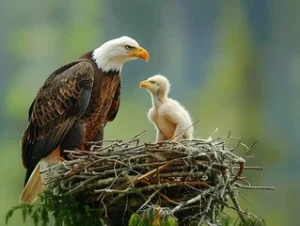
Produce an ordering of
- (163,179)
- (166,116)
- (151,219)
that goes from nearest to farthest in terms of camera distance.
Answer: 1. (151,219)
2. (163,179)
3. (166,116)

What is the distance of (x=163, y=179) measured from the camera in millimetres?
2330

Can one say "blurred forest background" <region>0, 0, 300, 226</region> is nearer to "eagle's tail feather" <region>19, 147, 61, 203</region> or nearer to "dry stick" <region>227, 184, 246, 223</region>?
"eagle's tail feather" <region>19, 147, 61, 203</region>

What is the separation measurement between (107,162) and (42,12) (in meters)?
1.46

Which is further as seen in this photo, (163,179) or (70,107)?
(70,107)

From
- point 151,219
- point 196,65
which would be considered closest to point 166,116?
point 151,219

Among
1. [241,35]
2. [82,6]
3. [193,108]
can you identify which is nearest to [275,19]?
[241,35]

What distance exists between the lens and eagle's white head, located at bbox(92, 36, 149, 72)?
110 inches

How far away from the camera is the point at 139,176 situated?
2.30m

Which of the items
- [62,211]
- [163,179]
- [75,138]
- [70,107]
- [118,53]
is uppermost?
[118,53]

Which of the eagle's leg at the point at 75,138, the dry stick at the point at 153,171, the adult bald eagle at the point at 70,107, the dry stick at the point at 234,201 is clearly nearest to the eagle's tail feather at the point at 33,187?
the adult bald eagle at the point at 70,107

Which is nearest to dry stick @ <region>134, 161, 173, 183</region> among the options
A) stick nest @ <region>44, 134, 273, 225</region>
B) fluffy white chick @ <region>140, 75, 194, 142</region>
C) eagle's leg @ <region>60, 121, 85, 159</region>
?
stick nest @ <region>44, 134, 273, 225</region>

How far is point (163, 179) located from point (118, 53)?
0.62 m

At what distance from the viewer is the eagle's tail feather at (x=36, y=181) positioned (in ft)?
9.11

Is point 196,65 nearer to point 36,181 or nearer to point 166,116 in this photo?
point 166,116
